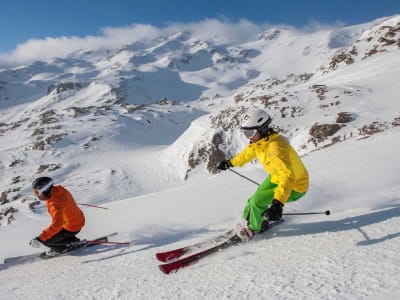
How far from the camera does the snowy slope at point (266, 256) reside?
380 cm

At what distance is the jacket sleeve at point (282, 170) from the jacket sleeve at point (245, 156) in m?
1.00

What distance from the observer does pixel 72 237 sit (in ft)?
24.8

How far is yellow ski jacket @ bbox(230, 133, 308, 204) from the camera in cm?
505

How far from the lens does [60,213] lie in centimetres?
726

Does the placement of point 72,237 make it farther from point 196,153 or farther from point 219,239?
point 196,153

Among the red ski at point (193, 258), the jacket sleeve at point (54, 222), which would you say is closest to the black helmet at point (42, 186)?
the jacket sleeve at point (54, 222)

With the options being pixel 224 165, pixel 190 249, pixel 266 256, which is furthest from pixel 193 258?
pixel 224 165

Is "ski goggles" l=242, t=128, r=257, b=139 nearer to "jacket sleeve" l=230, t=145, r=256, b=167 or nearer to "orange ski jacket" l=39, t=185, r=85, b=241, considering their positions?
"jacket sleeve" l=230, t=145, r=256, b=167

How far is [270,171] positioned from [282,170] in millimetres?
530

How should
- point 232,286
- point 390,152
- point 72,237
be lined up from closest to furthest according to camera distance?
point 232,286 < point 72,237 < point 390,152

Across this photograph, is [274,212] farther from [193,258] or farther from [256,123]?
[256,123]

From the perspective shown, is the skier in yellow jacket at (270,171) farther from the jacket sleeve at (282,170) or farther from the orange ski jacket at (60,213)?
the orange ski jacket at (60,213)

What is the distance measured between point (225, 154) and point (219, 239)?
31.3 meters

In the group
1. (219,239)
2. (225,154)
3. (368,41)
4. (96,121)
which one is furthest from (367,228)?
(96,121)
